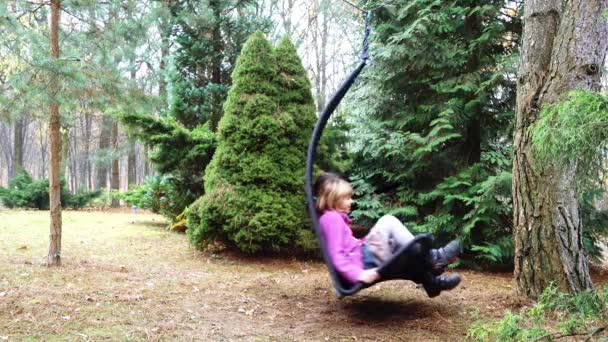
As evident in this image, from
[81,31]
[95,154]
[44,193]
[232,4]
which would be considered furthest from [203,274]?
[95,154]

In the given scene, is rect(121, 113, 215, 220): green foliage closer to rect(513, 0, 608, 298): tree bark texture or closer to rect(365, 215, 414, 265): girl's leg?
rect(365, 215, 414, 265): girl's leg

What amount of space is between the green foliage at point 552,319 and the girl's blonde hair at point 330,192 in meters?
1.40

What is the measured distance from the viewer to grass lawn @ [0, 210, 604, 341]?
346 cm

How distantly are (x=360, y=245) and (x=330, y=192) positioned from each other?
50 centimetres

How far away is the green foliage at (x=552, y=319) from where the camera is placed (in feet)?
10.1

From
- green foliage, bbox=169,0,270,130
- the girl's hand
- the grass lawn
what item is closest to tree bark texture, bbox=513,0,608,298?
the grass lawn

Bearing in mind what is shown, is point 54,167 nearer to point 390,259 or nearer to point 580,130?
point 390,259

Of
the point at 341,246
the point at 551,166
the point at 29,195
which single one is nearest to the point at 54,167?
the point at 341,246

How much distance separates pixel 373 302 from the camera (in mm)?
4270

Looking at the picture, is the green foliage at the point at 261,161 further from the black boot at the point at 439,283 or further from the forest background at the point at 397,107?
the black boot at the point at 439,283

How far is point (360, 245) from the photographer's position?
3.70 metres

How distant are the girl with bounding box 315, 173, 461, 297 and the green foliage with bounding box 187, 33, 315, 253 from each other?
267 cm

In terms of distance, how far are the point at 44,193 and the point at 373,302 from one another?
12601mm

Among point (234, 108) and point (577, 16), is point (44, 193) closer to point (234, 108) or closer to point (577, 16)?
point (234, 108)
